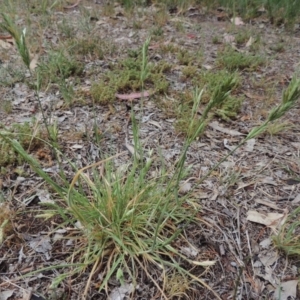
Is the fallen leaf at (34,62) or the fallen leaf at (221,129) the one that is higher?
the fallen leaf at (34,62)

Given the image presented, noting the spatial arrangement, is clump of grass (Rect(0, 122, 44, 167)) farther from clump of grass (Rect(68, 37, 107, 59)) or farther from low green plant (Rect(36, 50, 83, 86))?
clump of grass (Rect(68, 37, 107, 59))

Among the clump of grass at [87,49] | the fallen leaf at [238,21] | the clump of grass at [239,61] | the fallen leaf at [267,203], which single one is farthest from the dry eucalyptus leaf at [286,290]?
the fallen leaf at [238,21]

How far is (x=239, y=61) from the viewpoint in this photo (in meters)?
2.62

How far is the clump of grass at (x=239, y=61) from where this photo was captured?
2.62 m

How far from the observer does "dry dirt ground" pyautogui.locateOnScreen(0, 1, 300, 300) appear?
139cm

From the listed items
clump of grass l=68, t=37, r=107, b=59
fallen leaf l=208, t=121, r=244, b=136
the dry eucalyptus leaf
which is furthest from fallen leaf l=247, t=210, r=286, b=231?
clump of grass l=68, t=37, r=107, b=59

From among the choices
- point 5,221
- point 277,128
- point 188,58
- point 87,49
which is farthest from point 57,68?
point 277,128

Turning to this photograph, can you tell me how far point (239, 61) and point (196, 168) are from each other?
1173 millimetres

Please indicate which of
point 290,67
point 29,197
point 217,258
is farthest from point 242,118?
point 29,197

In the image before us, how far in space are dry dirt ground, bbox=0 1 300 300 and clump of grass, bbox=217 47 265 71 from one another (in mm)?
46

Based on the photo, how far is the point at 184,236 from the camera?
1.52 metres

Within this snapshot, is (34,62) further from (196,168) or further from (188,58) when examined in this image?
(196,168)

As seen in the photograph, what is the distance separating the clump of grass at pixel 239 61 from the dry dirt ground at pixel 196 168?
0.05 meters

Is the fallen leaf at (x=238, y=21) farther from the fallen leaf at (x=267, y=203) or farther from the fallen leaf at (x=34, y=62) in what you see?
the fallen leaf at (x=267, y=203)
